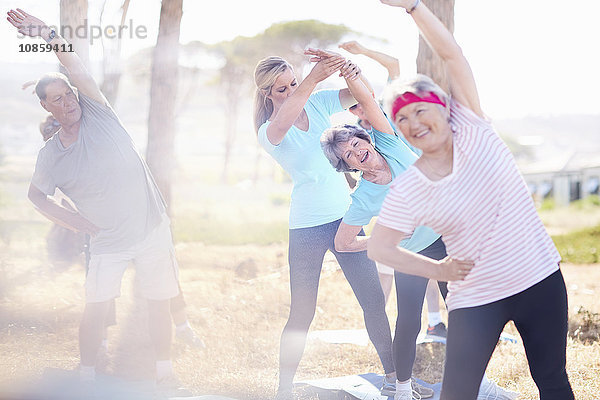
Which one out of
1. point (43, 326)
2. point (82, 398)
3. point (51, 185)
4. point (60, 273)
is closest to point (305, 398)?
point (82, 398)

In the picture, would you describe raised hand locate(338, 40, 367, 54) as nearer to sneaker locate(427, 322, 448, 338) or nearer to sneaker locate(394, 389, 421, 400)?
sneaker locate(394, 389, 421, 400)

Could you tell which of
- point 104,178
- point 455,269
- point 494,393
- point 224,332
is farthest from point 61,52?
point 494,393

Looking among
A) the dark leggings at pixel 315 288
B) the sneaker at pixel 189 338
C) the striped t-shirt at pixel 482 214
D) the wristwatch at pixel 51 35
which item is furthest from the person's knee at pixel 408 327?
the wristwatch at pixel 51 35

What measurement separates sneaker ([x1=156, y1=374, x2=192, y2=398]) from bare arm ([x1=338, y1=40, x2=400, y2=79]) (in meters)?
2.02

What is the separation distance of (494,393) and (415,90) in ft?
6.29

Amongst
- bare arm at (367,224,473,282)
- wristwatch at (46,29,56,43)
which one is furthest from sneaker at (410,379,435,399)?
wristwatch at (46,29,56,43)

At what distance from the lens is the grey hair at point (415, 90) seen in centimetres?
194

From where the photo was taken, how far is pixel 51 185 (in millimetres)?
3193

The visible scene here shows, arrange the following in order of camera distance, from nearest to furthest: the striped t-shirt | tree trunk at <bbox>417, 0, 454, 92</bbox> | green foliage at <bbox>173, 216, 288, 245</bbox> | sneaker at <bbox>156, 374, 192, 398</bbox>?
the striped t-shirt < sneaker at <bbox>156, 374, 192, 398</bbox> < tree trunk at <bbox>417, 0, 454, 92</bbox> < green foliage at <bbox>173, 216, 288, 245</bbox>

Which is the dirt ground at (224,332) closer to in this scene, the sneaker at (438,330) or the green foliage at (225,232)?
the sneaker at (438,330)

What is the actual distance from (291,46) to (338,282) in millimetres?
18320

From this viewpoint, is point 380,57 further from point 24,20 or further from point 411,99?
point 24,20

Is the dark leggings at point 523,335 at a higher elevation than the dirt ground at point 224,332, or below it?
higher

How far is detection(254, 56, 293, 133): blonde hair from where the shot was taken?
9.58 feet
